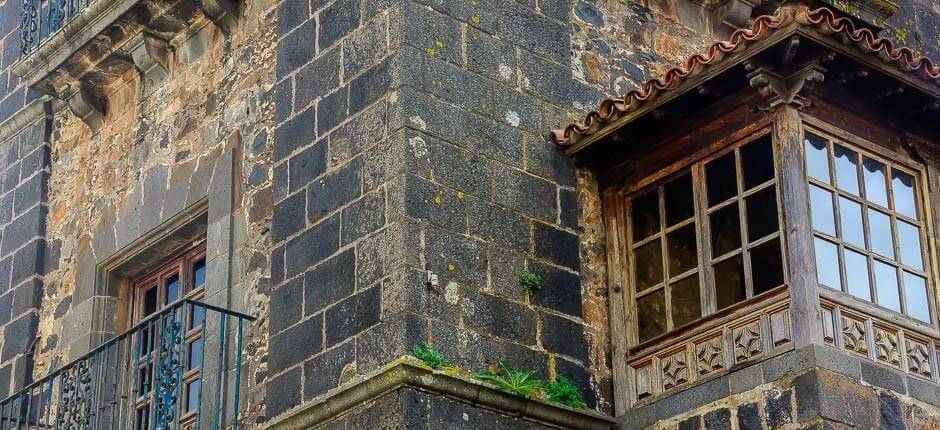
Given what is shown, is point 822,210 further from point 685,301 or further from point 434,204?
point 434,204

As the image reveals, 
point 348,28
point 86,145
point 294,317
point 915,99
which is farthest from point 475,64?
point 86,145

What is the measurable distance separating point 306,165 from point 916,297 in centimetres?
333

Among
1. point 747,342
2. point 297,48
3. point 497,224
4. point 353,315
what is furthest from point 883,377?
point 297,48

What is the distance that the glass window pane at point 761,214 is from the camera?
9.02m

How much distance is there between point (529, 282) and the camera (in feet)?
30.5

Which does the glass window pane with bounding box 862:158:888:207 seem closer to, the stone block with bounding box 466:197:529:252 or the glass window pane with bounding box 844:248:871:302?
the glass window pane with bounding box 844:248:871:302

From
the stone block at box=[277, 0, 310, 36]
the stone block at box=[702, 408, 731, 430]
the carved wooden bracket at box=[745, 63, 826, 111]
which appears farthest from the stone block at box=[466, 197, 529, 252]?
the stone block at box=[277, 0, 310, 36]

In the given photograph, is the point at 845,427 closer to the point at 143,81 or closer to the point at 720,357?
the point at 720,357

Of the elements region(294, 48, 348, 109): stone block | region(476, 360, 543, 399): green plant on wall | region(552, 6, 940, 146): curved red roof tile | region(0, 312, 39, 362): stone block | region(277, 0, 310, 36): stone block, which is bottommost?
region(476, 360, 543, 399): green plant on wall

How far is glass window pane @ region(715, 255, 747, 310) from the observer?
29.7 ft

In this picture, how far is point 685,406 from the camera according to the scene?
29.2ft

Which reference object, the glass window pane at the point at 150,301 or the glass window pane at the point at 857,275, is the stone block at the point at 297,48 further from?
the glass window pane at the point at 857,275

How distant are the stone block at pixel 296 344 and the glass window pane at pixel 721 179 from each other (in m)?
2.17

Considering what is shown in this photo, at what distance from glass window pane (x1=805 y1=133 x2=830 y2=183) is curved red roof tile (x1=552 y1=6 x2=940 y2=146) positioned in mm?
542
